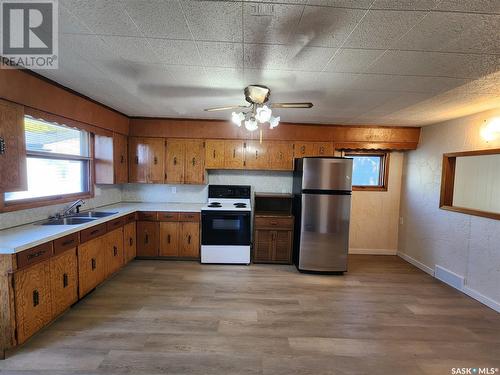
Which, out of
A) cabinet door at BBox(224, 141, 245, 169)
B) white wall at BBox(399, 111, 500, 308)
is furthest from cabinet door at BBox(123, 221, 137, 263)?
white wall at BBox(399, 111, 500, 308)

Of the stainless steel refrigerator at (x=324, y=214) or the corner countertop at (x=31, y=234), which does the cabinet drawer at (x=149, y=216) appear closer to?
the corner countertop at (x=31, y=234)

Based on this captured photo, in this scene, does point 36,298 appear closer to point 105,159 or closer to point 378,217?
point 105,159

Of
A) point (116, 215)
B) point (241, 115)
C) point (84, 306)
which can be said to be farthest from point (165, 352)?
point (241, 115)

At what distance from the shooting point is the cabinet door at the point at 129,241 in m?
3.48

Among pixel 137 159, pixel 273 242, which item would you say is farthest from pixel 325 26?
pixel 137 159

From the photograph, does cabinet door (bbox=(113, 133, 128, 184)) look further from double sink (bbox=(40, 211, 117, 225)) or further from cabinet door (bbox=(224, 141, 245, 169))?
cabinet door (bbox=(224, 141, 245, 169))

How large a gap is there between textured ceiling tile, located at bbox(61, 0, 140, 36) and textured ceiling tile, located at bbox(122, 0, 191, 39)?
2.0 inches

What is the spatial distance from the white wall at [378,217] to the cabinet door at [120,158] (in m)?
4.10

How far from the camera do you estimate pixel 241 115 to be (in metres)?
2.35

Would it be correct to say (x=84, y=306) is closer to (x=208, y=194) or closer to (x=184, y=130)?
(x=208, y=194)

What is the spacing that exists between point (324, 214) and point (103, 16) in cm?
323

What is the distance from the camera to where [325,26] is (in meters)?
1.41

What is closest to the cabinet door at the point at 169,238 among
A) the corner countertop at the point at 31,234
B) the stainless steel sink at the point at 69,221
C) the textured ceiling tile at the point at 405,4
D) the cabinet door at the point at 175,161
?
the cabinet door at the point at 175,161

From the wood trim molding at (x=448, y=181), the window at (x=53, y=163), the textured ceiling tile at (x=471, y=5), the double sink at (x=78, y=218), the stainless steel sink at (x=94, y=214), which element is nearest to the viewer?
the textured ceiling tile at (x=471, y=5)
